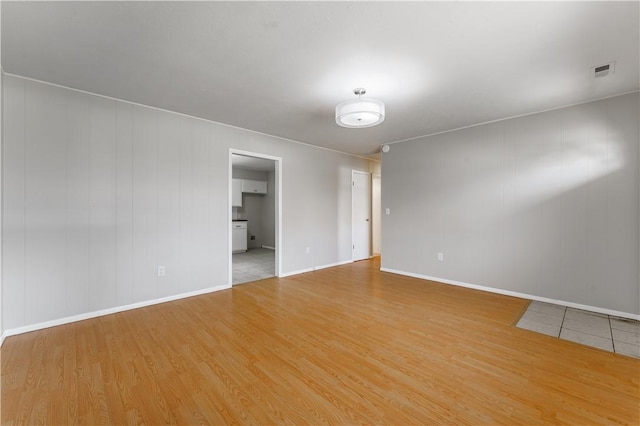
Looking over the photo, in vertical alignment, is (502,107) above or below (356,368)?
above

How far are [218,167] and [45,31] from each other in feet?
7.04

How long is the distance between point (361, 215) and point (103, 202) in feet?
15.6

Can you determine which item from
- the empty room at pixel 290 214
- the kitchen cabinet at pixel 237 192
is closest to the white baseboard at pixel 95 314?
the empty room at pixel 290 214

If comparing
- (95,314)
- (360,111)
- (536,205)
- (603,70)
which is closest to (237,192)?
(95,314)

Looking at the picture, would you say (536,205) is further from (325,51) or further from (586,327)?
(325,51)

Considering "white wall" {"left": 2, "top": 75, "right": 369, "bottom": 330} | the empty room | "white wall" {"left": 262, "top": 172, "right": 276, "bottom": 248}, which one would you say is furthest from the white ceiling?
"white wall" {"left": 262, "top": 172, "right": 276, "bottom": 248}

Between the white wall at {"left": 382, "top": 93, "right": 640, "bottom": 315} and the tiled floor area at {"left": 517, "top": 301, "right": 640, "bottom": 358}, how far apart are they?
26 centimetres

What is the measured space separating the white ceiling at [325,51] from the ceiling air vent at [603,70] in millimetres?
53

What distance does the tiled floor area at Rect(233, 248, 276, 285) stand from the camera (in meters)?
4.64

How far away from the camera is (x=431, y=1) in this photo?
1.62 m

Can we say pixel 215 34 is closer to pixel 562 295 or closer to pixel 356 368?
pixel 356 368

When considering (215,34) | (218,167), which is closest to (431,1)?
(215,34)

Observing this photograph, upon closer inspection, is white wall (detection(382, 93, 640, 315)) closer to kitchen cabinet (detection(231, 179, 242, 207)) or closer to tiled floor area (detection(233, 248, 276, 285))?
tiled floor area (detection(233, 248, 276, 285))

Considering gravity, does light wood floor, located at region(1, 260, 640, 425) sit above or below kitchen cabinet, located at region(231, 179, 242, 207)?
below
